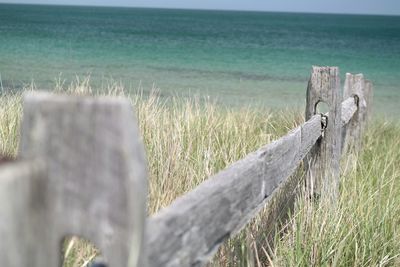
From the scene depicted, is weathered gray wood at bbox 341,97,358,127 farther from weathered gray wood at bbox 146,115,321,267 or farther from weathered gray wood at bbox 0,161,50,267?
A: weathered gray wood at bbox 0,161,50,267

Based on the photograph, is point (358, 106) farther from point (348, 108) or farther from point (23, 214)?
point (23, 214)

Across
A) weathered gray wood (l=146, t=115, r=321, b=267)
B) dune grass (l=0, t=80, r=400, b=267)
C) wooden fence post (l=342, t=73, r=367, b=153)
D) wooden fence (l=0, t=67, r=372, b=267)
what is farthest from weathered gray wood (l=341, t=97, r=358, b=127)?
wooden fence (l=0, t=67, r=372, b=267)

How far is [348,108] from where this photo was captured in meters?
4.32

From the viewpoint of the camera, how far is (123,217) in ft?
2.41

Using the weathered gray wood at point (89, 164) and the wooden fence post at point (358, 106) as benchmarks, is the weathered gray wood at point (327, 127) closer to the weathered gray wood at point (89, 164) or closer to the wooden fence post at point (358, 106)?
the wooden fence post at point (358, 106)

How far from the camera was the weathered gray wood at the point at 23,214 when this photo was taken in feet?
2.13

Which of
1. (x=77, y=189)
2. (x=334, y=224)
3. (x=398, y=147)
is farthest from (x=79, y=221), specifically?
(x=398, y=147)

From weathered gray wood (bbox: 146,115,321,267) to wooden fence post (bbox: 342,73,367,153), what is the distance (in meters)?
3.23

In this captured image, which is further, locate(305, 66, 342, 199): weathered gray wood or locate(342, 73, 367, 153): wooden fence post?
locate(342, 73, 367, 153): wooden fence post

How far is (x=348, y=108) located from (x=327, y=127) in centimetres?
124

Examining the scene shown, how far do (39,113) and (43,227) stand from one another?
0.47 ft

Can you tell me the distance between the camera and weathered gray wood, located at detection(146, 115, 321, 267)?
92 cm

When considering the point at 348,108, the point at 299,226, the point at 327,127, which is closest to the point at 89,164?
the point at 299,226

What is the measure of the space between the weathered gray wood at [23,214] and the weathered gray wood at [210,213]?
0.62 feet
